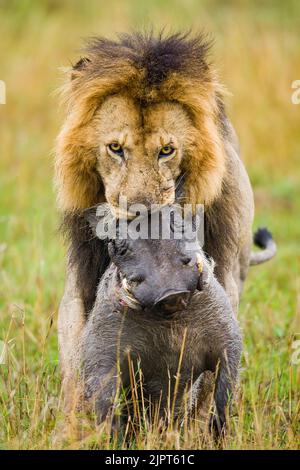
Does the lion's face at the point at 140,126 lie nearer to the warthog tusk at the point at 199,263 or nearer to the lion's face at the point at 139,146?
the lion's face at the point at 139,146

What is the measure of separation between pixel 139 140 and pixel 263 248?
2784 mm

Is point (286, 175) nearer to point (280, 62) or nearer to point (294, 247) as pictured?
point (280, 62)

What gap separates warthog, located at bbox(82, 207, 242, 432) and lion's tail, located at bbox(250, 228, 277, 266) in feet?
7.15

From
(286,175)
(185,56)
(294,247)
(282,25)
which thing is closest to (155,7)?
(282,25)

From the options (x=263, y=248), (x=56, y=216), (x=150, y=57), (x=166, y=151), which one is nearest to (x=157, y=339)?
(x=166, y=151)

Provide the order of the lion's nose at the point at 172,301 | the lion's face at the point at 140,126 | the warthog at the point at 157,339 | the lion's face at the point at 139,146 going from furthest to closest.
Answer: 1. the lion's face at the point at 140,126
2. the lion's face at the point at 139,146
3. the warthog at the point at 157,339
4. the lion's nose at the point at 172,301

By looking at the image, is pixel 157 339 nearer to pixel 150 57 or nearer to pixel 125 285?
pixel 125 285

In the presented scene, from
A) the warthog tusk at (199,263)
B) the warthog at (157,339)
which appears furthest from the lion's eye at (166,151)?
the warthog tusk at (199,263)

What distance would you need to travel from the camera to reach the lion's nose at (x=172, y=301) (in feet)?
13.6

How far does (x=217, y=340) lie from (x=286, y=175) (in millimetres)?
8214

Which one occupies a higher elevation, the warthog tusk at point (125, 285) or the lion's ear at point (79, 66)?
the lion's ear at point (79, 66)

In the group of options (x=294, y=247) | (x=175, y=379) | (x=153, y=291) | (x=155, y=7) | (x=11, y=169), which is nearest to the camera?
(x=153, y=291)

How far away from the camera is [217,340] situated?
4762mm

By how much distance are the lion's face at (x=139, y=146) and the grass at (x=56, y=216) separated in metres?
0.90
